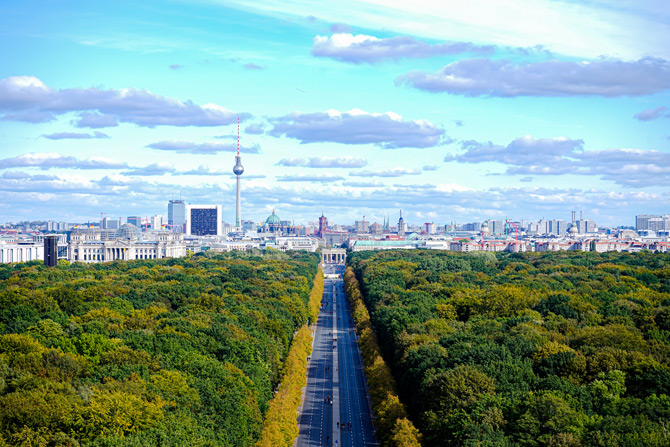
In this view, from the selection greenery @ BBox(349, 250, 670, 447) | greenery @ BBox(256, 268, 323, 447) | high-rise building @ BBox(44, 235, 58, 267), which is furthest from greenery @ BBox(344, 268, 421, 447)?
high-rise building @ BBox(44, 235, 58, 267)

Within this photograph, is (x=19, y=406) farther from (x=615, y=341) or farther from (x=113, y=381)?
(x=615, y=341)

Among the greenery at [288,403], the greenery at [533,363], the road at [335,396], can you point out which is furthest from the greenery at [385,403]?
the greenery at [288,403]

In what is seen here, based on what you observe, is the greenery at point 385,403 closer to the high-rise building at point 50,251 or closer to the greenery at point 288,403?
the greenery at point 288,403

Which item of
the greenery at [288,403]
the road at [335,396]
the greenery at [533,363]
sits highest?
the greenery at [533,363]

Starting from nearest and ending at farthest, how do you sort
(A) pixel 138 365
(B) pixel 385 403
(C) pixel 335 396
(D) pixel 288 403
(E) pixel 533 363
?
(A) pixel 138 365 < (B) pixel 385 403 < (E) pixel 533 363 < (D) pixel 288 403 < (C) pixel 335 396

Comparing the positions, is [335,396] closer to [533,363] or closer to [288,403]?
[288,403]

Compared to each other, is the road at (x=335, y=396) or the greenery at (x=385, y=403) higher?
the greenery at (x=385, y=403)

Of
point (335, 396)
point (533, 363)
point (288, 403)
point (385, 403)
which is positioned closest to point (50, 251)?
point (335, 396)
